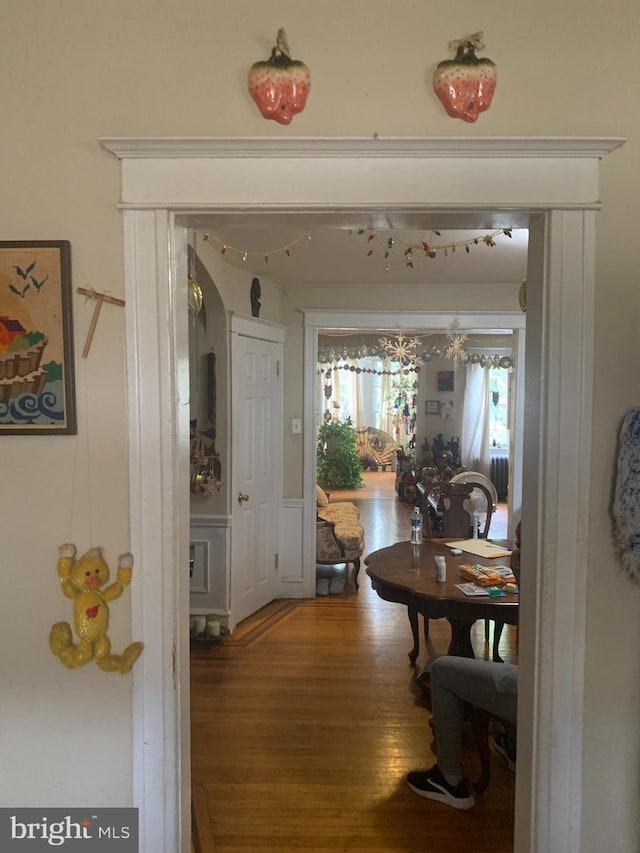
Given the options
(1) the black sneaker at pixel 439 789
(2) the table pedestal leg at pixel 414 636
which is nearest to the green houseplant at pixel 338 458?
(2) the table pedestal leg at pixel 414 636

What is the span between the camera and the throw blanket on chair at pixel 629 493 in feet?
3.78

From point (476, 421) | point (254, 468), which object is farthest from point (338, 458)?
point (254, 468)

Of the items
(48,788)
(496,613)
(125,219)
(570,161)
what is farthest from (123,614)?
(496,613)

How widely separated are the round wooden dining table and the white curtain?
230 inches

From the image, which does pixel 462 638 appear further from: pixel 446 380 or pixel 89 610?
pixel 446 380

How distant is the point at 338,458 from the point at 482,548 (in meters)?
6.61

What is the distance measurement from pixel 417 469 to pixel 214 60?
26.7 ft

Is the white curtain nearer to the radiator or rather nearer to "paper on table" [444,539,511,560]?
the radiator

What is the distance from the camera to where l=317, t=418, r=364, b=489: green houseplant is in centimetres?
969

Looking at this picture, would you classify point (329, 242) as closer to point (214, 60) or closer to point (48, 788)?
point (214, 60)

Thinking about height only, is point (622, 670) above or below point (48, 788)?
above

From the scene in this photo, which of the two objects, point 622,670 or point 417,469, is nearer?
point 622,670

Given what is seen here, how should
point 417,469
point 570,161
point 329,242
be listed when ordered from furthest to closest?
point 417,469 → point 329,242 → point 570,161

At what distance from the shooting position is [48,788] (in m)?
1.28
